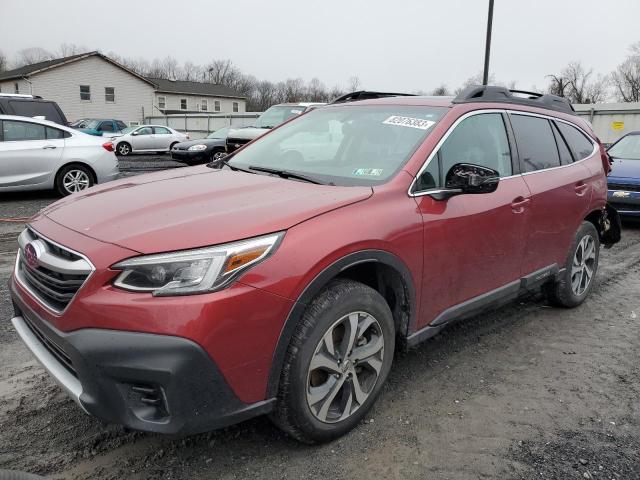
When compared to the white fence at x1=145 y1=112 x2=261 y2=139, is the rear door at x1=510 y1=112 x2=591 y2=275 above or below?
below

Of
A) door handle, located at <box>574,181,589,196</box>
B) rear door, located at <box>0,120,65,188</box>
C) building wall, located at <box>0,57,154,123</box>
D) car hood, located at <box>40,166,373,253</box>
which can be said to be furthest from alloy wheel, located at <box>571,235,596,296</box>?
building wall, located at <box>0,57,154,123</box>

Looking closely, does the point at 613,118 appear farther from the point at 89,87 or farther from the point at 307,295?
the point at 89,87

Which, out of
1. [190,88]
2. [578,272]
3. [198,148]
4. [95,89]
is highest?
[190,88]

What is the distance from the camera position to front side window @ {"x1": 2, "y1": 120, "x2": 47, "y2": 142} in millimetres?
9125

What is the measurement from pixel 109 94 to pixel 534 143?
44862mm

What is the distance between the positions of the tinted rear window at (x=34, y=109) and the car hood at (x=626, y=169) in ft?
36.4

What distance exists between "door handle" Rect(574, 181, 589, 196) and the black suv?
1065 cm

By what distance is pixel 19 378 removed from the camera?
3248 millimetres

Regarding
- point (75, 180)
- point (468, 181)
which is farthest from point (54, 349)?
point (75, 180)

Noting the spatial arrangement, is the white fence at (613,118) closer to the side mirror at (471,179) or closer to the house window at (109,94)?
the side mirror at (471,179)

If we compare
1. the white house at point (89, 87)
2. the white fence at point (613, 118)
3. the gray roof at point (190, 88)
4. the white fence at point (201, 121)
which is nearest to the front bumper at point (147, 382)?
the white fence at point (613, 118)

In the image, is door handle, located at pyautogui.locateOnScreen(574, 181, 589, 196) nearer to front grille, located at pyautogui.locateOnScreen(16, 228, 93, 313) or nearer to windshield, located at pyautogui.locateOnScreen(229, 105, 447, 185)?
windshield, located at pyautogui.locateOnScreen(229, 105, 447, 185)

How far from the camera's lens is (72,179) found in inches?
384

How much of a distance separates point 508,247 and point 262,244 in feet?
6.59
